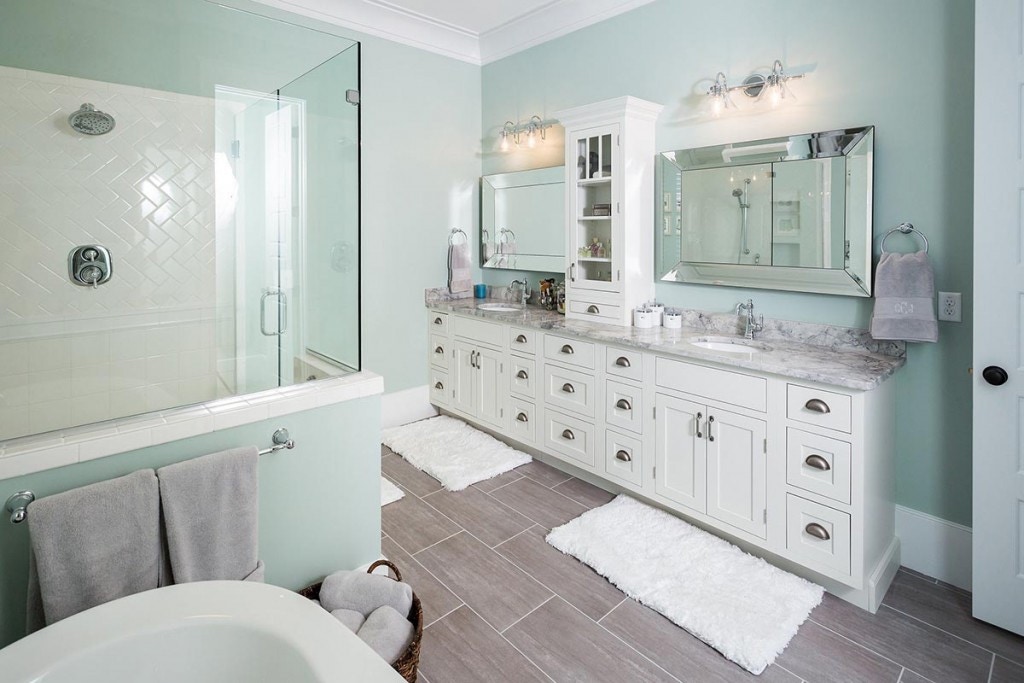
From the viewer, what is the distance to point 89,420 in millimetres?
1702

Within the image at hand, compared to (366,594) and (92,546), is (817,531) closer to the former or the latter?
(366,594)

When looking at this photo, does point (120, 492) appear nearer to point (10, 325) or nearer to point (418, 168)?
point (10, 325)

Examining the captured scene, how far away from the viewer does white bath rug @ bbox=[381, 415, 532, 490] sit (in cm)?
334

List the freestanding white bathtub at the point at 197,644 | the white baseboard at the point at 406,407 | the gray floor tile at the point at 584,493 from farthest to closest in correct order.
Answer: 1. the white baseboard at the point at 406,407
2. the gray floor tile at the point at 584,493
3. the freestanding white bathtub at the point at 197,644

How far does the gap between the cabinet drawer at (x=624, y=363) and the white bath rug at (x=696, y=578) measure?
2.13 feet

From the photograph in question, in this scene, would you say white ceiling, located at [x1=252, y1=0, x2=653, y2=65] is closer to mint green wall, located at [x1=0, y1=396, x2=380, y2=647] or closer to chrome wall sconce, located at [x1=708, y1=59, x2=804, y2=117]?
chrome wall sconce, located at [x1=708, y1=59, x2=804, y2=117]

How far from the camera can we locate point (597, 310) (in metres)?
3.42

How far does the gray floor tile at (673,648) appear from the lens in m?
1.84

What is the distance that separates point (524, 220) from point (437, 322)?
0.96 metres

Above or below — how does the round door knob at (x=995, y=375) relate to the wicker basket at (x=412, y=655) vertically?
above

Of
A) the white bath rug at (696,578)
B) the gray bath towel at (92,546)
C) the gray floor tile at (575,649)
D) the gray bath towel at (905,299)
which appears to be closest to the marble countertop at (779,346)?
the gray bath towel at (905,299)

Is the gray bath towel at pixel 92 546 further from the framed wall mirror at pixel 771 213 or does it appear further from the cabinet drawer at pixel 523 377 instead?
the framed wall mirror at pixel 771 213

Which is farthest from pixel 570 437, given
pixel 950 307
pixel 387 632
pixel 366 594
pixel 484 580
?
pixel 950 307

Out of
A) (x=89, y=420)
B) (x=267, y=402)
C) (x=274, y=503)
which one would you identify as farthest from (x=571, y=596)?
(x=89, y=420)
